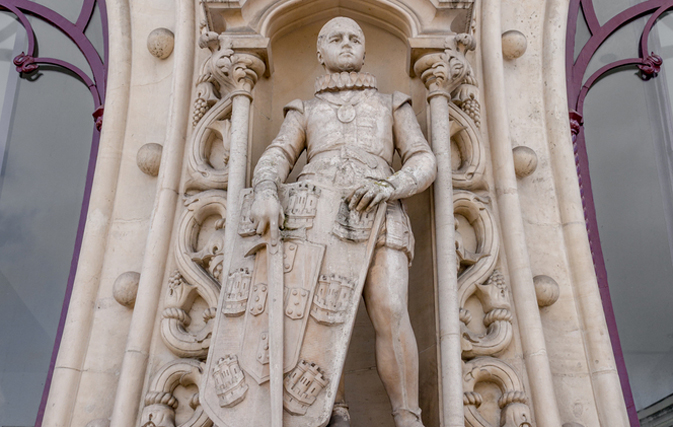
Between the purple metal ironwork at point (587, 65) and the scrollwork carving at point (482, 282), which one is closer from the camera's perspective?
the scrollwork carving at point (482, 282)

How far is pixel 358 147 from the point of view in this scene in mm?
3781

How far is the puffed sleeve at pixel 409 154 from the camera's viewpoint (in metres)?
3.58

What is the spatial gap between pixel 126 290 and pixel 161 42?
1.39 metres

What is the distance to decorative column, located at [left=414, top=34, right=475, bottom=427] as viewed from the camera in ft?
11.6

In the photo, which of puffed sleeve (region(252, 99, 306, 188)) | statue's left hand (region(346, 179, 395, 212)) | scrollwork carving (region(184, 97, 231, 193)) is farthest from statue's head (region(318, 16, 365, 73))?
statue's left hand (region(346, 179, 395, 212))

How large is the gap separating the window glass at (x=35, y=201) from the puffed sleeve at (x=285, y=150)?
4.51ft

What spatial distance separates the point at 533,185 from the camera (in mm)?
4348

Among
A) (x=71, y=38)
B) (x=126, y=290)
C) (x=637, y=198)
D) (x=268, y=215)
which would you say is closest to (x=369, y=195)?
(x=268, y=215)

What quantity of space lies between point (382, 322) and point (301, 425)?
56cm

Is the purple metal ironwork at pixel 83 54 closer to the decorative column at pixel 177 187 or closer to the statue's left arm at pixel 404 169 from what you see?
the decorative column at pixel 177 187

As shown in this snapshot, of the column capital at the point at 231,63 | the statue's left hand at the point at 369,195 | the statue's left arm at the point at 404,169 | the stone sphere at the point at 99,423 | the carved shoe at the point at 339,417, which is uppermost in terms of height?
the column capital at the point at 231,63

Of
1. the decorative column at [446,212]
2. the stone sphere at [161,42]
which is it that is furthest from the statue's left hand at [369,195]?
the stone sphere at [161,42]

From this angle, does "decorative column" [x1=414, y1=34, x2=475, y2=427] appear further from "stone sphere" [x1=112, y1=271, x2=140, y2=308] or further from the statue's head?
"stone sphere" [x1=112, y1=271, x2=140, y2=308]

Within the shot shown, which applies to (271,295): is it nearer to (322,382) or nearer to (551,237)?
(322,382)
